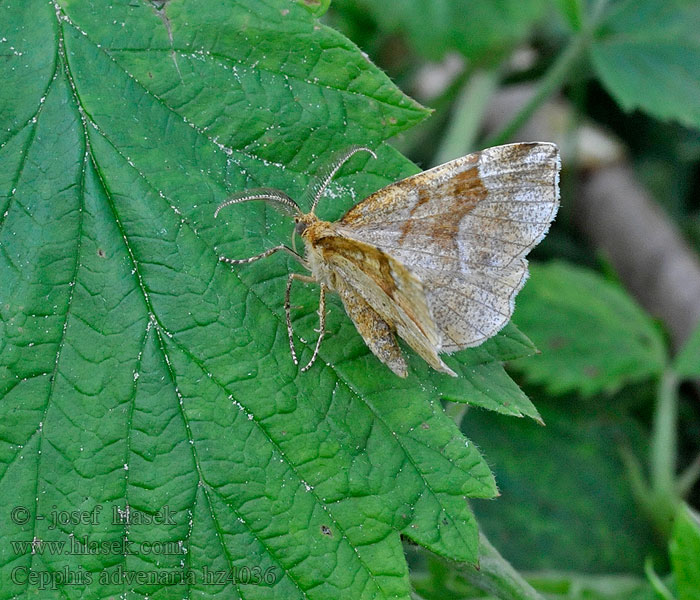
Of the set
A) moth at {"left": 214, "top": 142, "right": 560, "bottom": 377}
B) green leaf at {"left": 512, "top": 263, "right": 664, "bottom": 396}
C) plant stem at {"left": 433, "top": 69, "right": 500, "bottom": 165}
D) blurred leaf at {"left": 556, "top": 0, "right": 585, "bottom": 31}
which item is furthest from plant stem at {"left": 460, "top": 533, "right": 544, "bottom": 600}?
blurred leaf at {"left": 556, "top": 0, "right": 585, "bottom": 31}

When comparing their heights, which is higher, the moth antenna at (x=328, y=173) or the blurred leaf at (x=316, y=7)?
the blurred leaf at (x=316, y=7)

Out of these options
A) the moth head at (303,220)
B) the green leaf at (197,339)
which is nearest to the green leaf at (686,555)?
the green leaf at (197,339)

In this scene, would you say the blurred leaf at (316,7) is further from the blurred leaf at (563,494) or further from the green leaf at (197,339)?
the blurred leaf at (563,494)

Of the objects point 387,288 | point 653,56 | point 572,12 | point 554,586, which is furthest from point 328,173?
point 653,56

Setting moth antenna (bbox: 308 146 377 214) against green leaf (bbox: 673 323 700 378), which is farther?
green leaf (bbox: 673 323 700 378)

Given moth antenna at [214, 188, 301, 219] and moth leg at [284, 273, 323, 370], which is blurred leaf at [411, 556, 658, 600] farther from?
moth antenna at [214, 188, 301, 219]

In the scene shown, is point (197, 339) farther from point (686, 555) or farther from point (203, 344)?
point (686, 555)

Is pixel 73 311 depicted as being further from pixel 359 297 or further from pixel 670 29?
pixel 670 29
